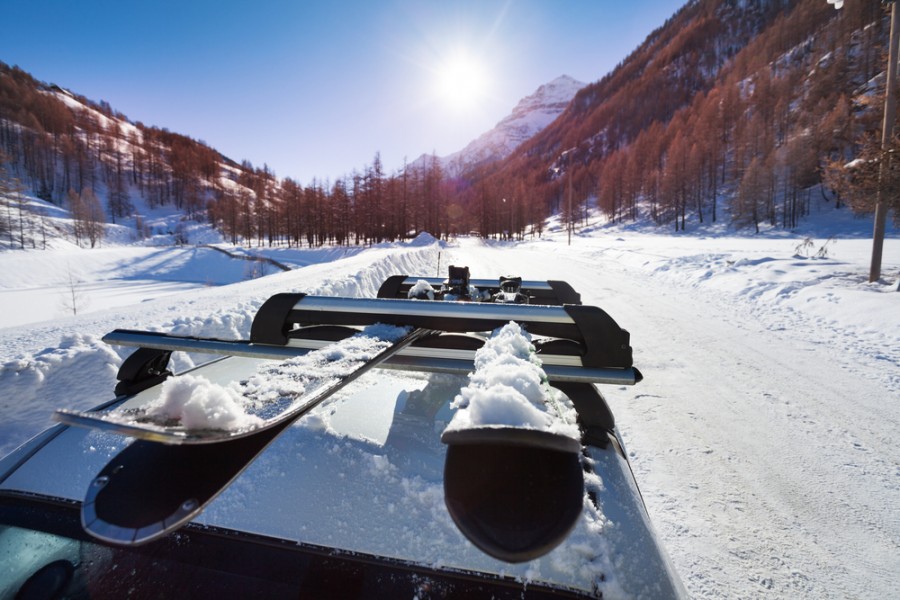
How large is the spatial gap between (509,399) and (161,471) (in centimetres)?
80

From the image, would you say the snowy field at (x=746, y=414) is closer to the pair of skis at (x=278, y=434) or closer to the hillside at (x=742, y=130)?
the pair of skis at (x=278, y=434)

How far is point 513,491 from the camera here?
75cm

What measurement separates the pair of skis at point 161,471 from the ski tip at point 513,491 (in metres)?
0.44

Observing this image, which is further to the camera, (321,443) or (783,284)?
(783,284)

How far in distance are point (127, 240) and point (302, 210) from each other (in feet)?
113

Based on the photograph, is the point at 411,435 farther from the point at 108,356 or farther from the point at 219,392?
the point at 108,356

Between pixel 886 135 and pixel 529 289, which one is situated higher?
pixel 886 135

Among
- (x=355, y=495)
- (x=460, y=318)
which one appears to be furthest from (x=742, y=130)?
(x=355, y=495)

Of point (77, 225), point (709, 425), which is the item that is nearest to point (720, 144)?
point (709, 425)

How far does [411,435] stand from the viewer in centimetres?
141

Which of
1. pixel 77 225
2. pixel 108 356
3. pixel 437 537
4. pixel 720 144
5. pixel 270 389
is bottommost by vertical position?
pixel 108 356

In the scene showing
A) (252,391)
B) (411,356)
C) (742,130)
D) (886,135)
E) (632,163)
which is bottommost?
(411,356)

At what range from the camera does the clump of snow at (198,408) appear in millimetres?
809

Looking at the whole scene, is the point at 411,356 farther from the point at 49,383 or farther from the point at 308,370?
the point at 49,383
